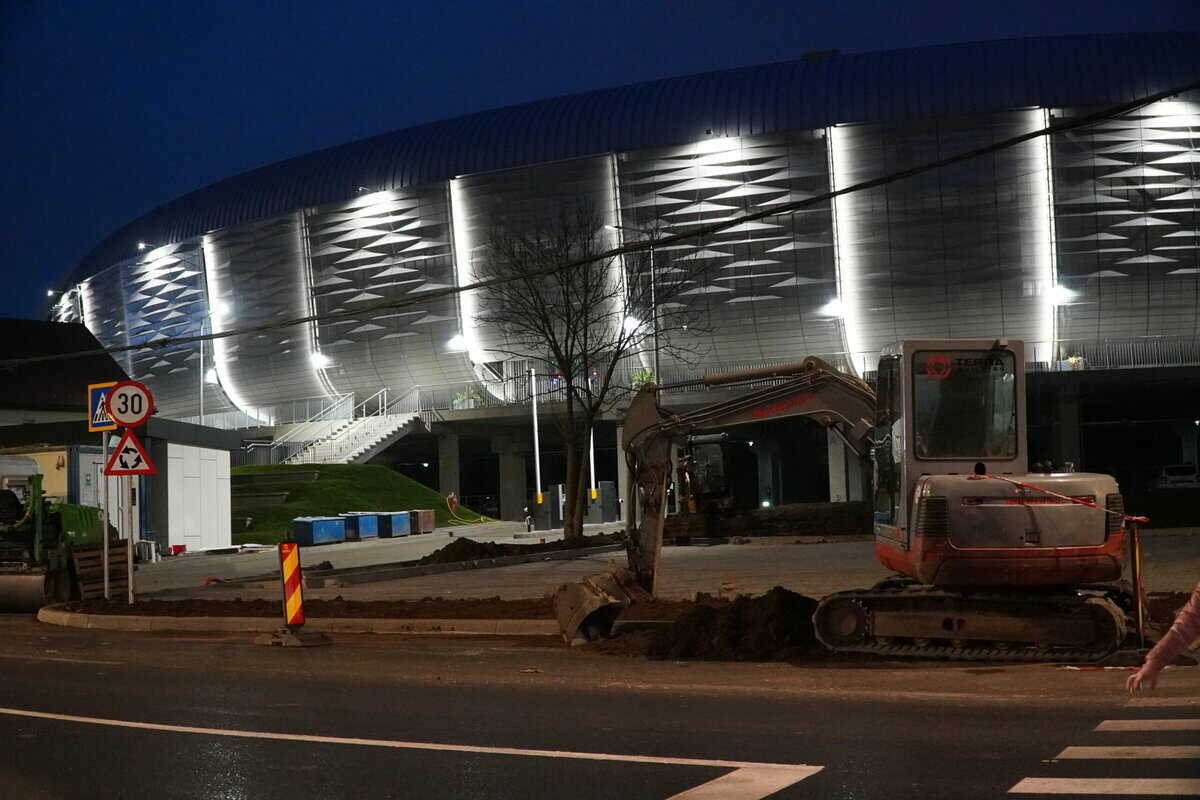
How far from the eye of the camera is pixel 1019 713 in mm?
8664

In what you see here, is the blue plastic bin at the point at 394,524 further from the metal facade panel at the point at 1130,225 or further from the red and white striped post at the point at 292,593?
the metal facade panel at the point at 1130,225

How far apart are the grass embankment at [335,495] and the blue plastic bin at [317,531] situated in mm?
2411

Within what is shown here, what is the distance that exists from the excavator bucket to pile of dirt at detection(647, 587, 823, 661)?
0.93m

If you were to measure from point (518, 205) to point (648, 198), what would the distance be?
24.0 ft

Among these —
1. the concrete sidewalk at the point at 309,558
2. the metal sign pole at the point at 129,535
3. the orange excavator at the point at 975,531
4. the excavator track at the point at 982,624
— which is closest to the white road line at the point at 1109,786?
the orange excavator at the point at 975,531

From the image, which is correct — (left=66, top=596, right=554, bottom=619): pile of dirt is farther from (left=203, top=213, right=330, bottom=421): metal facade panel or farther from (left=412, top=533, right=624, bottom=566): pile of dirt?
(left=203, top=213, right=330, bottom=421): metal facade panel

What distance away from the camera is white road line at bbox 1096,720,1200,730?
7.94 m

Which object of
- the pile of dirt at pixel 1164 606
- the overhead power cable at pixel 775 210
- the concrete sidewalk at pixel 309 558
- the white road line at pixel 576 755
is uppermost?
the overhead power cable at pixel 775 210

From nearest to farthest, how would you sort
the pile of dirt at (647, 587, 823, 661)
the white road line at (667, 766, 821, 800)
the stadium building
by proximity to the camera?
1. the white road line at (667, 766, 821, 800)
2. the pile of dirt at (647, 587, 823, 661)
3. the stadium building

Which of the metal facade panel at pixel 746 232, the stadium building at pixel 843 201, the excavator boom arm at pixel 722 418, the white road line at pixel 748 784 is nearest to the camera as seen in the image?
the white road line at pixel 748 784

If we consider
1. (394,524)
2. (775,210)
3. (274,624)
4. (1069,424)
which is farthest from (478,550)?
(1069,424)

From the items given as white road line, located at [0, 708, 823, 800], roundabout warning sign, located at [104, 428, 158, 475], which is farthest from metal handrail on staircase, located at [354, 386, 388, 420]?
white road line, located at [0, 708, 823, 800]

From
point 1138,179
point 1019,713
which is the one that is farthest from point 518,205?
point 1019,713

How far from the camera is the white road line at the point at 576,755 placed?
6.50 meters
